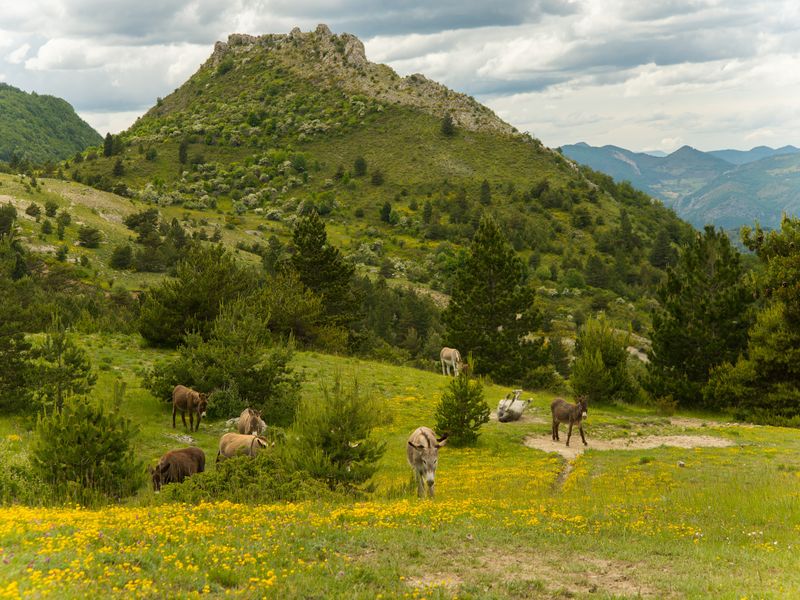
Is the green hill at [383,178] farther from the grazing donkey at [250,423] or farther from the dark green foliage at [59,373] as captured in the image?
the grazing donkey at [250,423]

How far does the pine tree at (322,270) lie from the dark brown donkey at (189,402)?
25096 millimetres

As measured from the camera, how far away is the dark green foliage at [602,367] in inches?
1389

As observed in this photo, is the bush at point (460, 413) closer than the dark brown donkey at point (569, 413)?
No

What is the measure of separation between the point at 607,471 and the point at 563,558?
35.5ft

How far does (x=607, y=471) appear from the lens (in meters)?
20.7

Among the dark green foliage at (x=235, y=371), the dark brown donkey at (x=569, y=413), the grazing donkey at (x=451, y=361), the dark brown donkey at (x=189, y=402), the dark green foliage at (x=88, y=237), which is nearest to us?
the dark brown donkey at (x=189, y=402)

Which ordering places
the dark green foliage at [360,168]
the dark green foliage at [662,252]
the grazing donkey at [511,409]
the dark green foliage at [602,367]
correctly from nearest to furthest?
the grazing donkey at [511,409] → the dark green foliage at [602,367] → the dark green foliage at [662,252] → the dark green foliage at [360,168]

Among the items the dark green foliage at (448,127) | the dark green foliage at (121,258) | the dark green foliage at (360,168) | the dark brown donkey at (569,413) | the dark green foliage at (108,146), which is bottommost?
the dark brown donkey at (569,413)

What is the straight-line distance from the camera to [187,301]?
3494 centimetres

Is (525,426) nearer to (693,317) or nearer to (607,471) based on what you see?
(607,471)

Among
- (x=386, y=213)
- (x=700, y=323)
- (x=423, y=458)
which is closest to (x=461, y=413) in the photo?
(x=423, y=458)

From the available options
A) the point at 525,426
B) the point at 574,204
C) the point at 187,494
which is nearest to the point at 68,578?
the point at 187,494

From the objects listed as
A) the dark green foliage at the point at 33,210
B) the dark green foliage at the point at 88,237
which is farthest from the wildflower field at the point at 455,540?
the dark green foliage at the point at 33,210

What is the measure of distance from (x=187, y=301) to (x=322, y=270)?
1688 cm
